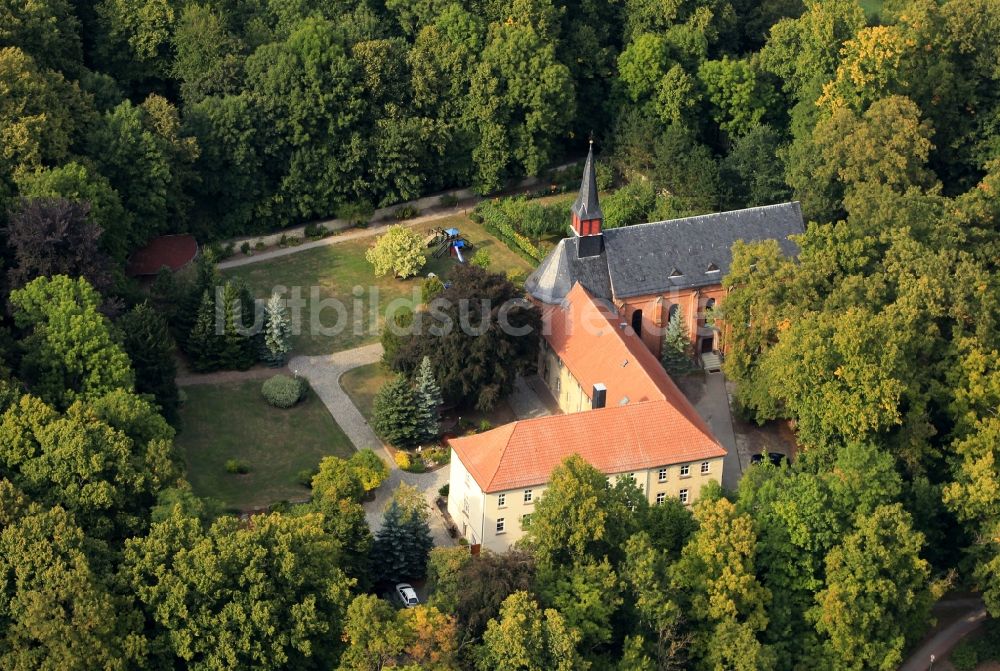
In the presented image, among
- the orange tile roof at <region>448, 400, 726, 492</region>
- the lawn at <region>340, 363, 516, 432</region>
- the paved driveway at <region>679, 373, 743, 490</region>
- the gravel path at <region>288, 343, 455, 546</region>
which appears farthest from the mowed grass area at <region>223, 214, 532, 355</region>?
the orange tile roof at <region>448, 400, 726, 492</region>

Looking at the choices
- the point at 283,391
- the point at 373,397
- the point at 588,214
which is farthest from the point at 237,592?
the point at 588,214

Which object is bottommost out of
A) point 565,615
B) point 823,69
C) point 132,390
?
point 565,615

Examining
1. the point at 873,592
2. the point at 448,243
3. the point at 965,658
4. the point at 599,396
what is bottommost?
the point at 965,658

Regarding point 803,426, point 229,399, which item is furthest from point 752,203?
point 229,399

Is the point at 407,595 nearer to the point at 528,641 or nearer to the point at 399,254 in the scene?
the point at 528,641

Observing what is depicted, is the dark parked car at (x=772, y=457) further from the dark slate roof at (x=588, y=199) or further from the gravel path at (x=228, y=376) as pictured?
the gravel path at (x=228, y=376)

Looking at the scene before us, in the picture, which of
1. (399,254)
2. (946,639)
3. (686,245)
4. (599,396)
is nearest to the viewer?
(946,639)

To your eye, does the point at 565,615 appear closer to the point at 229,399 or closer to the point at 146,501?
the point at 146,501
